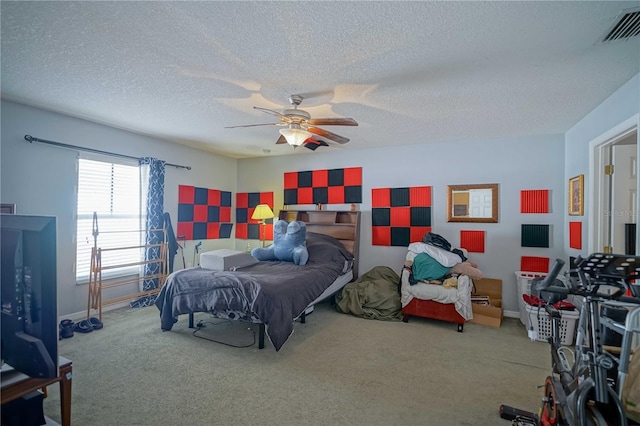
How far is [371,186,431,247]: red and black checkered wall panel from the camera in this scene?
14.7ft

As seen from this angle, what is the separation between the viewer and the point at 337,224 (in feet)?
16.1

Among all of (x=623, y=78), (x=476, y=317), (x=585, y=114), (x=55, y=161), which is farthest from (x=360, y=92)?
(x=55, y=161)

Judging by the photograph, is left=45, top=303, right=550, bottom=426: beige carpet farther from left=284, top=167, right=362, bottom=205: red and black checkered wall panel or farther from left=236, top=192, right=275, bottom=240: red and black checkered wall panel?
left=236, top=192, right=275, bottom=240: red and black checkered wall panel

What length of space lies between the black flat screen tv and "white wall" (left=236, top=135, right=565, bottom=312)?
421 cm

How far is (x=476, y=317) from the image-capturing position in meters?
3.75

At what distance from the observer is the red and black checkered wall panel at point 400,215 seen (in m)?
4.47

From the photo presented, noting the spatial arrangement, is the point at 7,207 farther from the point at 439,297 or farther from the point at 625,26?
the point at 625,26

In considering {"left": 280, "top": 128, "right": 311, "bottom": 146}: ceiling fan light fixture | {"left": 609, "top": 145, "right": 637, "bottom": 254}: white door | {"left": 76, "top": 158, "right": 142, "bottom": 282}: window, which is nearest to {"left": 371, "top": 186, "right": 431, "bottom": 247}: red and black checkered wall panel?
{"left": 609, "top": 145, "right": 637, "bottom": 254}: white door

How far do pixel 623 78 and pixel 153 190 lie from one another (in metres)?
5.08

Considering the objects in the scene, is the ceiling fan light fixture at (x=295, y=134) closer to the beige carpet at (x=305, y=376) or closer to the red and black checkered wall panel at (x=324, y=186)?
the beige carpet at (x=305, y=376)

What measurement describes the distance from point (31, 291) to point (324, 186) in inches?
174

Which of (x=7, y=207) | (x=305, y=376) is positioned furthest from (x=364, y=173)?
(x=7, y=207)

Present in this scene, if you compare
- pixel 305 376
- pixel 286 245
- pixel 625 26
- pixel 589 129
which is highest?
pixel 625 26

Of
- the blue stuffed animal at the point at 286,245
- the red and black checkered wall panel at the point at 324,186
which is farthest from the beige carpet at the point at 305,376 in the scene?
the red and black checkered wall panel at the point at 324,186
